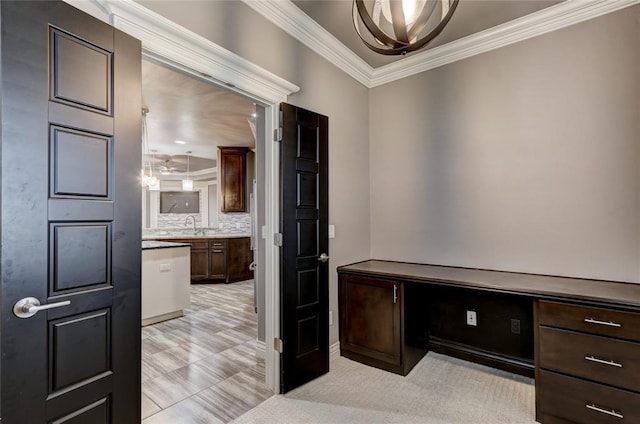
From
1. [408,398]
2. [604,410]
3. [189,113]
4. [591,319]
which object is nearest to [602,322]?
[591,319]

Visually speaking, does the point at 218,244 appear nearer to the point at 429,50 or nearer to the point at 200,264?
the point at 200,264

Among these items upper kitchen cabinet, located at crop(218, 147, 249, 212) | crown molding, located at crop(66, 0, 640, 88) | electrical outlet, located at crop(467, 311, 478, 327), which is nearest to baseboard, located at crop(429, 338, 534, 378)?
electrical outlet, located at crop(467, 311, 478, 327)

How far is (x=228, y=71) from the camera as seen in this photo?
1.97m

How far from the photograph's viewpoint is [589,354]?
181cm

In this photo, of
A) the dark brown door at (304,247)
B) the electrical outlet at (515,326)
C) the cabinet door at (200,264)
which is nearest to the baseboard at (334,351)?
the dark brown door at (304,247)

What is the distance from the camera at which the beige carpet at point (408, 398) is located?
6.59 ft

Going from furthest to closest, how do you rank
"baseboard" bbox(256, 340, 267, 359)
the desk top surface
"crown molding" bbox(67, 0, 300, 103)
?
"baseboard" bbox(256, 340, 267, 359) → the desk top surface → "crown molding" bbox(67, 0, 300, 103)

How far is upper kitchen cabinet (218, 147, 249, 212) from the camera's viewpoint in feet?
22.1

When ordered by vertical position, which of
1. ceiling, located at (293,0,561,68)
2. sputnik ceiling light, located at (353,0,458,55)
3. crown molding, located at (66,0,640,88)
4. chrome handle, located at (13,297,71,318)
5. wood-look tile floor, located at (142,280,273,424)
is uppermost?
ceiling, located at (293,0,561,68)

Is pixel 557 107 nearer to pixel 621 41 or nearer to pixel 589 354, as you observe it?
pixel 621 41

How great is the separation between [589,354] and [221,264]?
5.88 metres

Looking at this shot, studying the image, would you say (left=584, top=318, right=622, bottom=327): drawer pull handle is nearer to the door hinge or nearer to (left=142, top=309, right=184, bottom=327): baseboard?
the door hinge

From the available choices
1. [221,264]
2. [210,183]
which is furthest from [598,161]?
[210,183]

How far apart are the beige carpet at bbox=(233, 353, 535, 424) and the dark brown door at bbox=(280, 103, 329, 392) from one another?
0.19m
